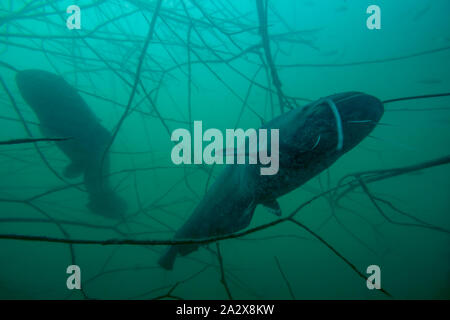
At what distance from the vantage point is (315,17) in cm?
1115

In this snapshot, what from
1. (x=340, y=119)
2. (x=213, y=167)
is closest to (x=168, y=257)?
(x=213, y=167)

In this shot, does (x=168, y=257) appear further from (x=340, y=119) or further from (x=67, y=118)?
(x=340, y=119)

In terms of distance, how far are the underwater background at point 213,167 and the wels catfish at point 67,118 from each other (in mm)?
193

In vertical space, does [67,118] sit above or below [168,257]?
above

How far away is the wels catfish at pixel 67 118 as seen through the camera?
2.06 m

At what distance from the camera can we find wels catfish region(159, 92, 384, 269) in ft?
2.80

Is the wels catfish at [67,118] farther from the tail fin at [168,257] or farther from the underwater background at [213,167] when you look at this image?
the tail fin at [168,257]

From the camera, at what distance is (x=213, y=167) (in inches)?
66.8

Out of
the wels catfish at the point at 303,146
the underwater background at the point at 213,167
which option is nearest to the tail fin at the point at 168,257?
the underwater background at the point at 213,167

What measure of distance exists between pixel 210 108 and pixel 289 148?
11666 millimetres

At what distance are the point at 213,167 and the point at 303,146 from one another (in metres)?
0.88

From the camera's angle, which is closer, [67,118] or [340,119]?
[340,119]
